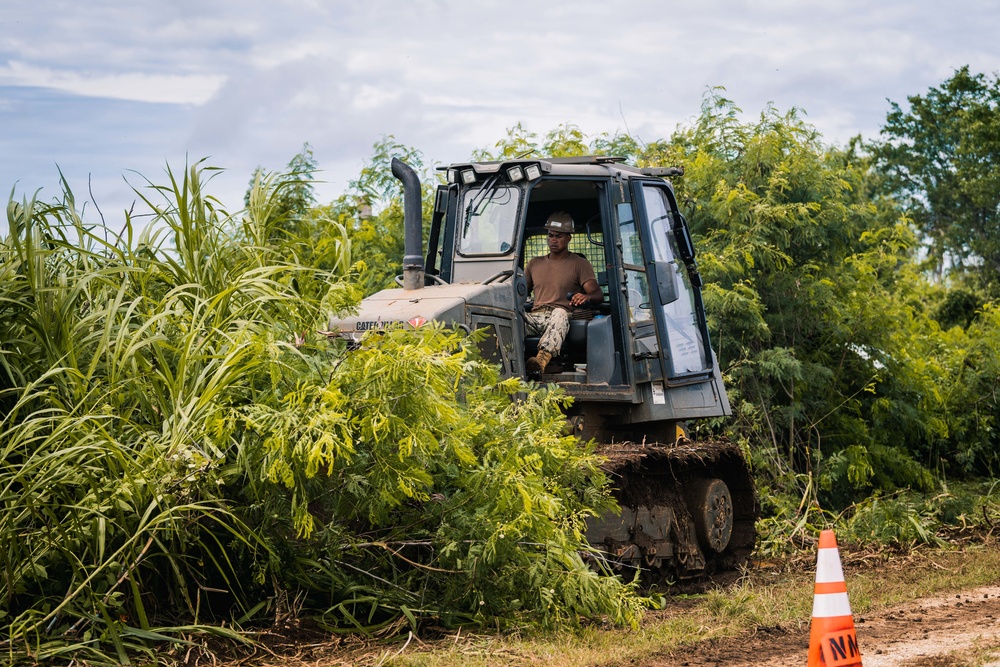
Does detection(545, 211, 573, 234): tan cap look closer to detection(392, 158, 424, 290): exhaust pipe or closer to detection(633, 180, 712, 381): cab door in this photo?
detection(633, 180, 712, 381): cab door

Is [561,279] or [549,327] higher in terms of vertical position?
[561,279]

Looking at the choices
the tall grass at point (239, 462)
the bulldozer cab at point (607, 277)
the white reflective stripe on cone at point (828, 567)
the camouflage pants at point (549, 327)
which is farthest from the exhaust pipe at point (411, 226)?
the white reflective stripe on cone at point (828, 567)

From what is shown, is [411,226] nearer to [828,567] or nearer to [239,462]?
[239,462]

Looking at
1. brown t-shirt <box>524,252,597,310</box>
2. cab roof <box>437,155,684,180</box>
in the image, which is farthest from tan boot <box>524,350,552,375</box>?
cab roof <box>437,155,684,180</box>

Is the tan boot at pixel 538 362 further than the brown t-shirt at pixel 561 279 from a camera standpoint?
No

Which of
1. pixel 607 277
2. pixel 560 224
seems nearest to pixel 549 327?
pixel 607 277

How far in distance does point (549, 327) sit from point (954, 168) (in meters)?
31.1

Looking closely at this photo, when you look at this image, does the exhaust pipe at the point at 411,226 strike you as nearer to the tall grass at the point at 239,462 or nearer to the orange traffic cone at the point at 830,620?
the tall grass at the point at 239,462

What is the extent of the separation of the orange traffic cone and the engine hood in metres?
3.48

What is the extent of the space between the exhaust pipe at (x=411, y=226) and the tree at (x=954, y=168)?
24.0 meters

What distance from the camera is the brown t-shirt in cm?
910

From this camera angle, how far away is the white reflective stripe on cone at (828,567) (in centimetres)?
491

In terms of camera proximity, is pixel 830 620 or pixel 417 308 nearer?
pixel 830 620

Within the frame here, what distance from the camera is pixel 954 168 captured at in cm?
3625
